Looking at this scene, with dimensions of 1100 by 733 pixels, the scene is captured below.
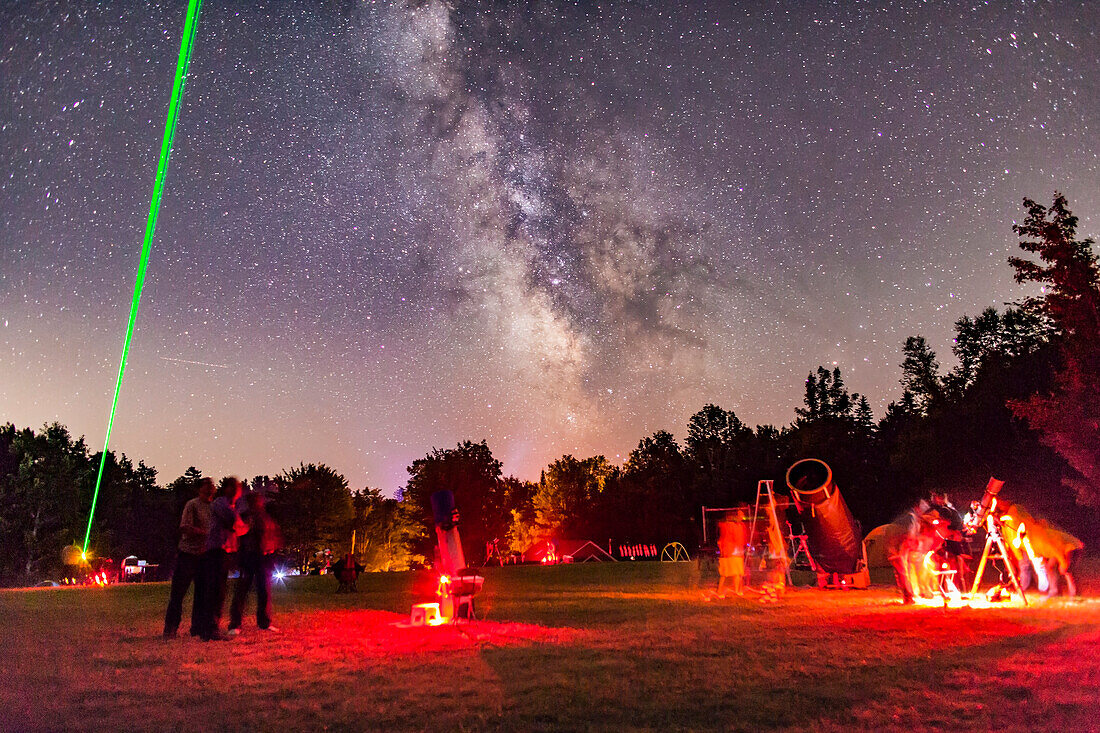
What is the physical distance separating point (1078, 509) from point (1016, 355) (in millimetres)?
10421

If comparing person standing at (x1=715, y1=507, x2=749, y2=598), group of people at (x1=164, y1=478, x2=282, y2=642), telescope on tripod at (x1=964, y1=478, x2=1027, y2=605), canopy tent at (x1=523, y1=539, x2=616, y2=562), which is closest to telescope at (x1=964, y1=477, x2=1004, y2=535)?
telescope on tripod at (x1=964, y1=478, x2=1027, y2=605)

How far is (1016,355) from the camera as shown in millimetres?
42656

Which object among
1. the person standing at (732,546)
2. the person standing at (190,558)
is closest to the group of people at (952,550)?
the person standing at (732,546)

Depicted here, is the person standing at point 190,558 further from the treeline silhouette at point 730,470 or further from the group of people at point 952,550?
the group of people at point 952,550

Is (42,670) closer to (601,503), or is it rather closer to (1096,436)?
(1096,436)

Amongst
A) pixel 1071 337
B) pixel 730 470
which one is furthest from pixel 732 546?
pixel 730 470

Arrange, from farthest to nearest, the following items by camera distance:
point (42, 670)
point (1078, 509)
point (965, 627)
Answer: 1. point (1078, 509)
2. point (965, 627)
3. point (42, 670)

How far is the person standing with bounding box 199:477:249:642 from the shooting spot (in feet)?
29.2

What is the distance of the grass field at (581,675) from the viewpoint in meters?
4.64

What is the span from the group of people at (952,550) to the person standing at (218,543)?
11.8 meters

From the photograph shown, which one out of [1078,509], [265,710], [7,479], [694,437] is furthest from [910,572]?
[694,437]

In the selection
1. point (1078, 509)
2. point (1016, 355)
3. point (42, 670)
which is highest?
point (1016, 355)

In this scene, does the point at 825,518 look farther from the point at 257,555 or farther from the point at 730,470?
the point at 730,470

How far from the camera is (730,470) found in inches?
2980
